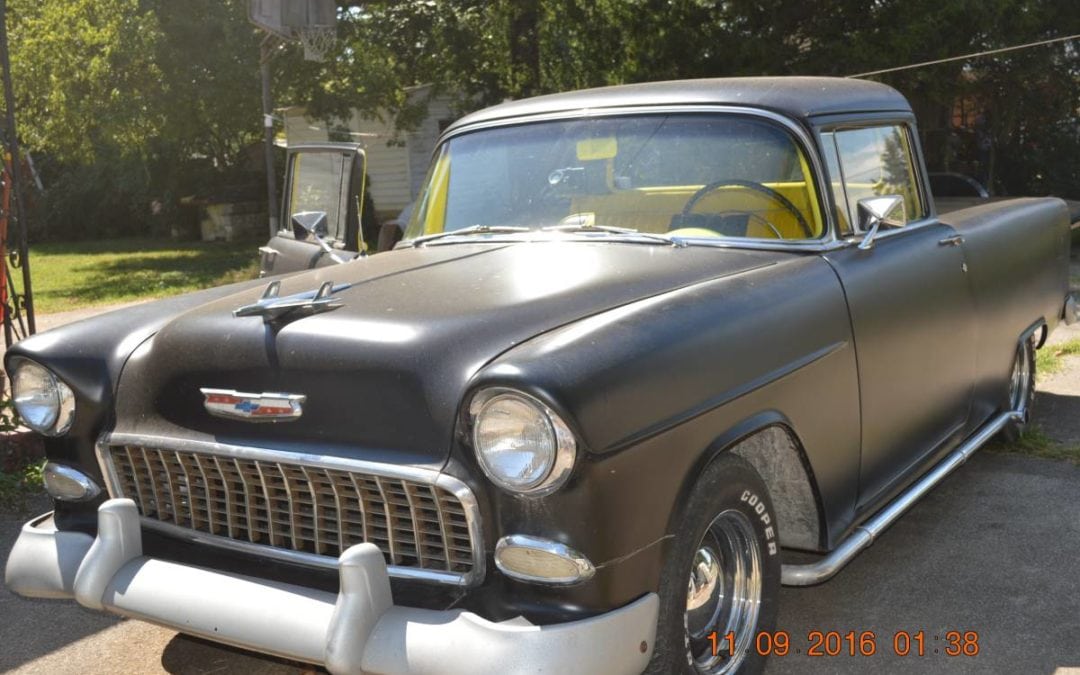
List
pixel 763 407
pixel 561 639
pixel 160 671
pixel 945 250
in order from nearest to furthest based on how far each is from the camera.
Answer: pixel 561 639
pixel 763 407
pixel 160 671
pixel 945 250

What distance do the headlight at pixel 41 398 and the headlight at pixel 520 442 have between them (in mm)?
1413

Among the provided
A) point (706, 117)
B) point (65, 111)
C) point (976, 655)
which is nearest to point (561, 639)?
point (976, 655)

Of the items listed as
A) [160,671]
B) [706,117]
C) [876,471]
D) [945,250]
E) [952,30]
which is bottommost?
[160,671]

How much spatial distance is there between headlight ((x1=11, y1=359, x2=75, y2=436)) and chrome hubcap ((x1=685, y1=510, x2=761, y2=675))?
1823 millimetres

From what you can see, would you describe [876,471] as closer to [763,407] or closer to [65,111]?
[763,407]

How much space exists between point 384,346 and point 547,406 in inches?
20.1

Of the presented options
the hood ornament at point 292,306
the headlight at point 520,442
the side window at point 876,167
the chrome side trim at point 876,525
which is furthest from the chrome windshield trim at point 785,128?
the headlight at point 520,442

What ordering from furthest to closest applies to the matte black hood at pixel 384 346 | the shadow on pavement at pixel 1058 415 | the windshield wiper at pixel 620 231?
the shadow on pavement at pixel 1058 415, the windshield wiper at pixel 620 231, the matte black hood at pixel 384 346

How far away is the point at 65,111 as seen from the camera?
19.8 m

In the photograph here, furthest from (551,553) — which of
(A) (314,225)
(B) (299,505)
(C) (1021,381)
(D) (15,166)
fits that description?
(D) (15,166)

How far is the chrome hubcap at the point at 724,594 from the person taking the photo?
118 inches

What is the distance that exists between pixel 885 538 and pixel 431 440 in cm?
258

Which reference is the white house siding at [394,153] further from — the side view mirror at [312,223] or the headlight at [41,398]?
the headlight at [41,398]

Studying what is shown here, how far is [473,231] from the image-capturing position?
4.01 m
